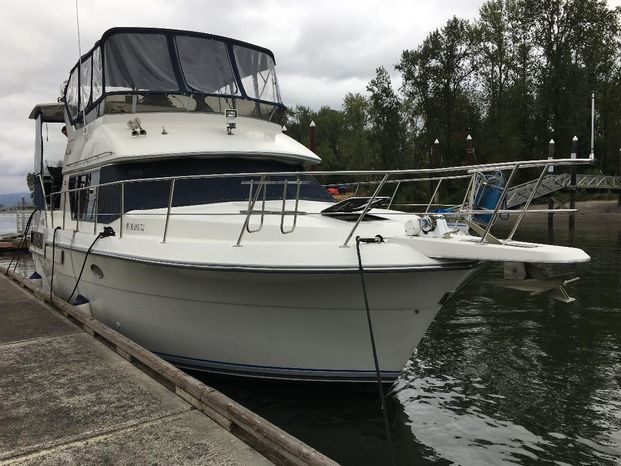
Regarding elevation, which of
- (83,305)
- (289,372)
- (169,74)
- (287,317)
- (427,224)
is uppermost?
(169,74)

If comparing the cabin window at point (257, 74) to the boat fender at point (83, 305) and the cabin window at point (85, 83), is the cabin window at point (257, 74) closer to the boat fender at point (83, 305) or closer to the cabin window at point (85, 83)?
the cabin window at point (85, 83)

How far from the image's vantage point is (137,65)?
6.68 metres

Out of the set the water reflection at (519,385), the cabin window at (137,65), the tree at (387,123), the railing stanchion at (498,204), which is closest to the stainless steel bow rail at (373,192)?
the railing stanchion at (498,204)

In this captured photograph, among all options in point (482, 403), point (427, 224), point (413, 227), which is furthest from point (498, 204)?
point (482, 403)

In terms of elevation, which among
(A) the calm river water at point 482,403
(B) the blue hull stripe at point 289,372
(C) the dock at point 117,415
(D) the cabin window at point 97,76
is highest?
(D) the cabin window at point 97,76

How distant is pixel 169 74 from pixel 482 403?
5.36 meters

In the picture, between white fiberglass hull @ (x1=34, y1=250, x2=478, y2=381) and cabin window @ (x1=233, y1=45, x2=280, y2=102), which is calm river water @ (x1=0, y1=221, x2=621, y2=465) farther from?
cabin window @ (x1=233, y1=45, x2=280, y2=102)

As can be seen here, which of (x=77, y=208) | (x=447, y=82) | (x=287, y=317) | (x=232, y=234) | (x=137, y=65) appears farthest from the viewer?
(x=447, y=82)

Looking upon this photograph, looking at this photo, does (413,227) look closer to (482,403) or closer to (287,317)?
(287,317)

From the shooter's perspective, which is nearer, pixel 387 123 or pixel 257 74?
pixel 257 74

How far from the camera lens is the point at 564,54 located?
3950cm

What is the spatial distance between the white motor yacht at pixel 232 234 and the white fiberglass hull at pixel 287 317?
0.01 m

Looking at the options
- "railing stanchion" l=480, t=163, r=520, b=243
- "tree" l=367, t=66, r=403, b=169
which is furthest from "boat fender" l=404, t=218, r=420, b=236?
"tree" l=367, t=66, r=403, b=169

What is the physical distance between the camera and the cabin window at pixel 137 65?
6664mm
